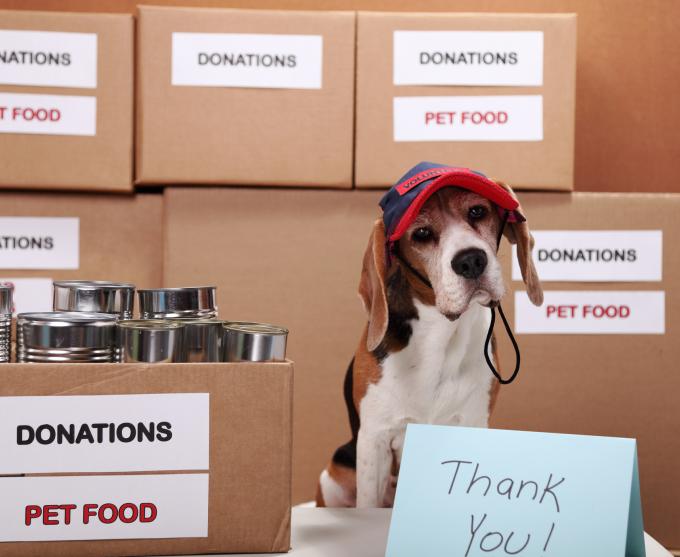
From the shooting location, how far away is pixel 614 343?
145 cm

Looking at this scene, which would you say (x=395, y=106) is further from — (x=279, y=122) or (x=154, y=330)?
(x=154, y=330)

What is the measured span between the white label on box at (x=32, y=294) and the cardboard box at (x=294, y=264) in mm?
234

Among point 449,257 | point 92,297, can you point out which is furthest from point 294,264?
point 92,297

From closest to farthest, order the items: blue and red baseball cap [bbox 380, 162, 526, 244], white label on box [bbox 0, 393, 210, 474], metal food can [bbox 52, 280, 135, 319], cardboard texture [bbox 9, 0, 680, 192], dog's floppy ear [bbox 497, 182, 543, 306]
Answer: white label on box [bbox 0, 393, 210, 474] → metal food can [bbox 52, 280, 135, 319] → blue and red baseball cap [bbox 380, 162, 526, 244] → dog's floppy ear [bbox 497, 182, 543, 306] → cardboard texture [bbox 9, 0, 680, 192]

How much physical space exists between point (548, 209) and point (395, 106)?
36cm

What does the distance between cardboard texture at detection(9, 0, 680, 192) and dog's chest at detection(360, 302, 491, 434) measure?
904 millimetres

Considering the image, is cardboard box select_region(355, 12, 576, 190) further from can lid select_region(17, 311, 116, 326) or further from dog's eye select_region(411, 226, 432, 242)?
can lid select_region(17, 311, 116, 326)

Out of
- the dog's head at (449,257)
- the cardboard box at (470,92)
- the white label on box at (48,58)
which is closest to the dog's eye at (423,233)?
the dog's head at (449,257)

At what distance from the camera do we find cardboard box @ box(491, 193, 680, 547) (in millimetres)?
1441

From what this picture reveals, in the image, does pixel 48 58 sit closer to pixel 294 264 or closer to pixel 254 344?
pixel 294 264

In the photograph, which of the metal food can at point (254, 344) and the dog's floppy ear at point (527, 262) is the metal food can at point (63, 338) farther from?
the dog's floppy ear at point (527, 262)

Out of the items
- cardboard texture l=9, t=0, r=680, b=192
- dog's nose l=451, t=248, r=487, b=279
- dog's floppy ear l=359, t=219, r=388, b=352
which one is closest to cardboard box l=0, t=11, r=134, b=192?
cardboard texture l=9, t=0, r=680, b=192

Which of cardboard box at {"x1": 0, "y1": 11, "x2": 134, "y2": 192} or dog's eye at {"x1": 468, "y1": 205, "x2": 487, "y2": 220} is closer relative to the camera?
dog's eye at {"x1": 468, "y1": 205, "x2": 487, "y2": 220}

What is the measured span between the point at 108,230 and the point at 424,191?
2.62 feet
